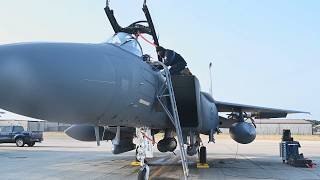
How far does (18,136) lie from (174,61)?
20.0m

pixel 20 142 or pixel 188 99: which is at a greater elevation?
pixel 188 99

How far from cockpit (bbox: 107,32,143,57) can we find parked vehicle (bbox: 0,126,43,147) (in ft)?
70.9

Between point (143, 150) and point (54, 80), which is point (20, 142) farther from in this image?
point (54, 80)

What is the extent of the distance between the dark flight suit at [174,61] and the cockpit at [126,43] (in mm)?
2513

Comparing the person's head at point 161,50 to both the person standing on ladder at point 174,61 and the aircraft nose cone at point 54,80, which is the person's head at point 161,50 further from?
the aircraft nose cone at point 54,80

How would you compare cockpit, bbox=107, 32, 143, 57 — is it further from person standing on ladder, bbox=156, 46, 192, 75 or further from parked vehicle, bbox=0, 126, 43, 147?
parked vehicle, bbox=0, 126, 43, 147

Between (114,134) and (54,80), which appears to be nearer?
(54,80)

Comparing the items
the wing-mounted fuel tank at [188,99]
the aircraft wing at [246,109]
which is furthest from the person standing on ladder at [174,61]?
the aircraft wing at [246,109]

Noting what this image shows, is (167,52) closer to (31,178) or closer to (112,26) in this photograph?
(112,26)

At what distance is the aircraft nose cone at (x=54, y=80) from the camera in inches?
163

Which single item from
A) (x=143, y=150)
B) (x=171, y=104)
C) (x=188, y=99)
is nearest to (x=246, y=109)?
(x=188, y=99)

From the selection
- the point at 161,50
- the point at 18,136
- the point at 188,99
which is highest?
the point at 161,50

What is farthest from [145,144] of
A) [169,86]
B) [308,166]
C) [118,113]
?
[308,166]

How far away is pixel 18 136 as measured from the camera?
2652 centimetres
